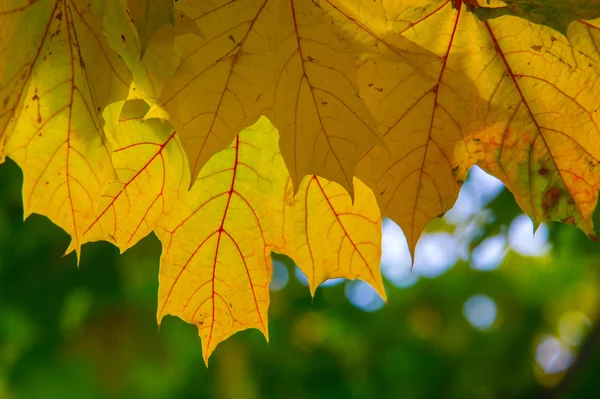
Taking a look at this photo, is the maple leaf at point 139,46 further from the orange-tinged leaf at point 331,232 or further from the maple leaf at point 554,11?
the maple leaf at point 554,11

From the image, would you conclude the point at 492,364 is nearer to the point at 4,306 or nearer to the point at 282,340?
the point at 282,340

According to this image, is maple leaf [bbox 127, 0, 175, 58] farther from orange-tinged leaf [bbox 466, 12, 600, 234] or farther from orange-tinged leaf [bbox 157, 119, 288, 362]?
orange-tinged leaf [bbox 466, 12, 600, 234]

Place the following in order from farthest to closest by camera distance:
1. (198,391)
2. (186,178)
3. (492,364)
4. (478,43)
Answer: (492,364) → (198,391) → (186,178) → (478,43)

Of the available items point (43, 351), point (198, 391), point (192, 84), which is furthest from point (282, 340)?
point (192, 84)

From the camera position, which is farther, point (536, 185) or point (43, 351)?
point (43, 351)

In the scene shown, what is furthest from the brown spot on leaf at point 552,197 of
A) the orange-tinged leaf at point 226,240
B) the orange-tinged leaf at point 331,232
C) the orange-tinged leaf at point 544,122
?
the orange-tinged leaf at point 226,240

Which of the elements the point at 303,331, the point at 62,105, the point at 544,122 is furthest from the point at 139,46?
the point at 303,331

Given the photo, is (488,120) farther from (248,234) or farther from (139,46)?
(139,46)

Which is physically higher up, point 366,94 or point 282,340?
point 282,340
